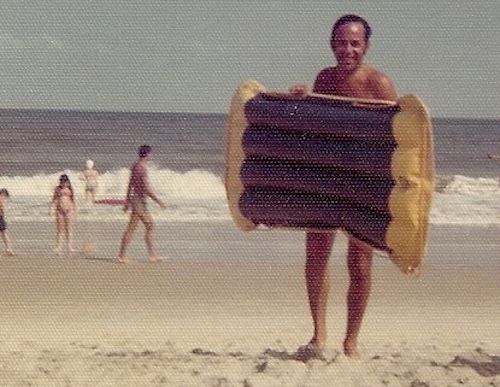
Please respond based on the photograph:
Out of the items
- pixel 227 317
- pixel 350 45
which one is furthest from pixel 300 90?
pixel 227 317

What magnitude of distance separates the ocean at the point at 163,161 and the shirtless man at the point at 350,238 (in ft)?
20.5

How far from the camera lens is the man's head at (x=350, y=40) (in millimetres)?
3682

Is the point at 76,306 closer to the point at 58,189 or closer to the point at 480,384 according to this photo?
the point at 480,384

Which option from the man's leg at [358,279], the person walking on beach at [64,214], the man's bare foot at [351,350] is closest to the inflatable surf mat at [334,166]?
the man's leg at [358,279]

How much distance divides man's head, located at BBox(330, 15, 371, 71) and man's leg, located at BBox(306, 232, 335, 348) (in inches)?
24.9

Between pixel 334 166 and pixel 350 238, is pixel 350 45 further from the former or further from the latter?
pixel 350 238

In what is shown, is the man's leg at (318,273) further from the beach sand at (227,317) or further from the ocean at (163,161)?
the ocean at (163,161)

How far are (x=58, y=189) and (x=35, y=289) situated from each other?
289 cm

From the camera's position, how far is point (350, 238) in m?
3.71

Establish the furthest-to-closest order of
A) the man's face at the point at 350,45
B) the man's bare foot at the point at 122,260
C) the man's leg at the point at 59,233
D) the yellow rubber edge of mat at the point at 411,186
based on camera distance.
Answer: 1. the man's leg at the point at 59,233
2. the man's bare foot at the point at 122,260
3. the man's face at the point at 350,45
4. the yellow rubber edge of mat at the point at 411,186

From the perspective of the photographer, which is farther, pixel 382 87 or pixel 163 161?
pixel 163 161

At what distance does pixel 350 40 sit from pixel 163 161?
1717 centimetres

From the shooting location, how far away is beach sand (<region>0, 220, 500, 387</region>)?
3.75 meters

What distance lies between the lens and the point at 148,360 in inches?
156
